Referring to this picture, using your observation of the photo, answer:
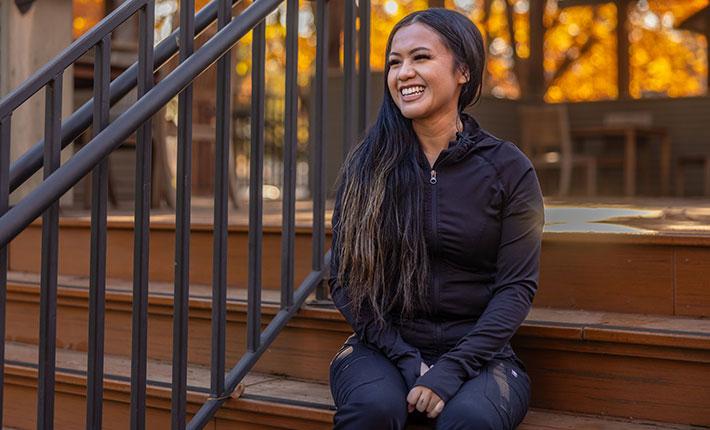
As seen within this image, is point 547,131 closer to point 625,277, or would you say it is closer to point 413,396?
point 625,277

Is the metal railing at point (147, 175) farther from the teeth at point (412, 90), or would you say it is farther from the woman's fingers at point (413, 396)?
the woman's fingers at point (413, 396)

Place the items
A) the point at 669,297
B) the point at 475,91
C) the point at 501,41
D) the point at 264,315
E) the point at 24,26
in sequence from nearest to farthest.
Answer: the point at 475,91, the point at 669,297, the point at 264,315, the point at 24,26, the point at 501,41

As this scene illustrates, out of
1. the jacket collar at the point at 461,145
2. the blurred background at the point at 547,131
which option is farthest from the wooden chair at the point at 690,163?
the jacket collar at the point at 461,145

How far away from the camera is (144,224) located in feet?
6.57

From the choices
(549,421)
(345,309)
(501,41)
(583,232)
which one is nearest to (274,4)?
(345,309)

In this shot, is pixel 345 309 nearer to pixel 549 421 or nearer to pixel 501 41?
pixel 549 421

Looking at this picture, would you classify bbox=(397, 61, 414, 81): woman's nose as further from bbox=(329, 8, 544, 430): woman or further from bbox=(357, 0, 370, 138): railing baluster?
bbox=(357, 0, 370, 138): railing baluster

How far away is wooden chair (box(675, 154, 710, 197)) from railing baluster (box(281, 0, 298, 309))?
677cm

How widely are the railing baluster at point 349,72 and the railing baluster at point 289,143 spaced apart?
0.19 meters

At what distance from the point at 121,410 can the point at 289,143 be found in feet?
2.89

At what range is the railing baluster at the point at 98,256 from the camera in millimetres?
1919

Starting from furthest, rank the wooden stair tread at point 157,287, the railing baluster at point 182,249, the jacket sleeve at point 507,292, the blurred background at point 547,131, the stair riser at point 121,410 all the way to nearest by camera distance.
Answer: the blurred background at point 547,131 → the wooden stair tread at point 157,287 → the stair riser at point 121,410 → the railing baluster at point 182,249 → the jacket sleeve at point 507,292

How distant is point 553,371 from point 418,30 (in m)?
0.88

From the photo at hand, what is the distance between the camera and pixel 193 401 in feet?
7.63
